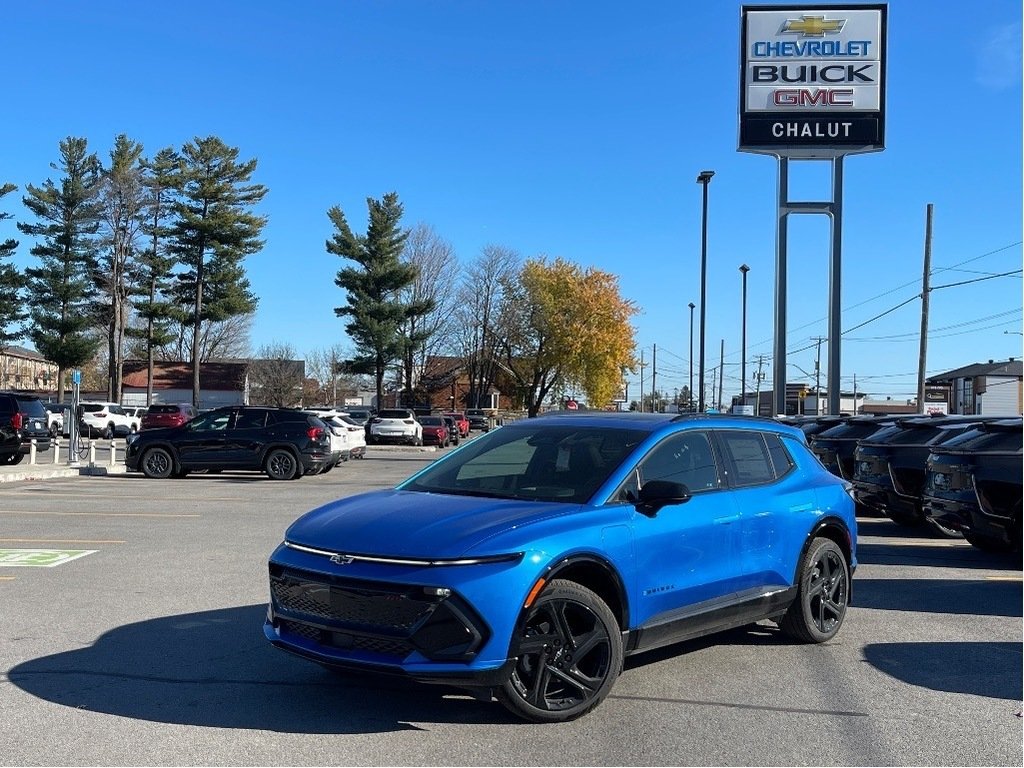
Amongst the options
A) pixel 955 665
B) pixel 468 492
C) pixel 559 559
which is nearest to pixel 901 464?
pixel 955 665

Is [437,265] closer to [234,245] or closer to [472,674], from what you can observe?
[234,245]

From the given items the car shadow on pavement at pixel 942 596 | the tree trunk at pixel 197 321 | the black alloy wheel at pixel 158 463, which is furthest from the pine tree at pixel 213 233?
the car shadow on pavement at pixel 942 596

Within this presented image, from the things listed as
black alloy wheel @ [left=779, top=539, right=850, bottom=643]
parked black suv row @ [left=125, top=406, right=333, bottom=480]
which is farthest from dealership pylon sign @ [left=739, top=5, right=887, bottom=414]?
black alloy wheel @ [left=779, top=539, right=850, bottom=643]

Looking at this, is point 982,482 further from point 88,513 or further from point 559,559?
point 88,513

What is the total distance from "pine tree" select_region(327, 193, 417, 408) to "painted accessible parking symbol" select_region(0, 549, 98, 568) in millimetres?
47620

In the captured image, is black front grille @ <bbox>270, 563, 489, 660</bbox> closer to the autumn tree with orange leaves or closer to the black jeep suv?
the black jeep suv

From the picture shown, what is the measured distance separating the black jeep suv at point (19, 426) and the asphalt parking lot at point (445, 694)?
1564 cm

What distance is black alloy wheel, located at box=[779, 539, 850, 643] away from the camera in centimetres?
700

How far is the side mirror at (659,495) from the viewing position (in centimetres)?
560

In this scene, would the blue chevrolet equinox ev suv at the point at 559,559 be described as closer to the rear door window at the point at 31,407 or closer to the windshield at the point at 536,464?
the windshield at the point at 536,464

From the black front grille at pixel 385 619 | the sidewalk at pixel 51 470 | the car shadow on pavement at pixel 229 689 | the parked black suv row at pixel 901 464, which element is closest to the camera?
the black front grille at pixel 385 619

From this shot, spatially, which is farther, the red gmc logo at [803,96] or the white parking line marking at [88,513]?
the red gmc logo at [803,96]

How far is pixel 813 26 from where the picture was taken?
27.2 m

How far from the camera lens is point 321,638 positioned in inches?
205
